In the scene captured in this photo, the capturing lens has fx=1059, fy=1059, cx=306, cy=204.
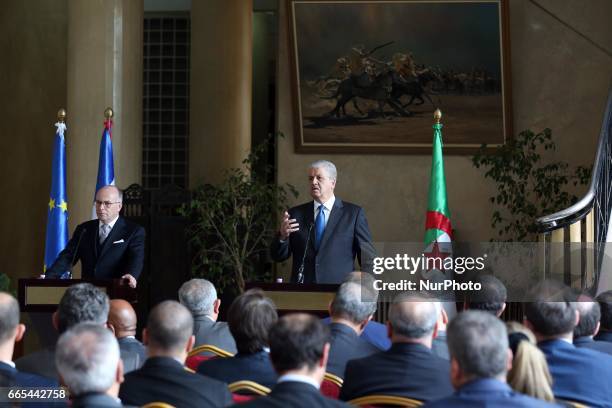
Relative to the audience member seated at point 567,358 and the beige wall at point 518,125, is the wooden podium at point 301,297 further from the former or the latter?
the beige wall at point 518,125

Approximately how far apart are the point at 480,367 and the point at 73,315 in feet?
6.41

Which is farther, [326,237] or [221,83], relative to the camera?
[221,83]

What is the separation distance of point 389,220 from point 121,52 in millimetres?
3642

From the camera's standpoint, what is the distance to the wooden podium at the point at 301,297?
6086mm

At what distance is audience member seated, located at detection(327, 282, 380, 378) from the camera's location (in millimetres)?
4352

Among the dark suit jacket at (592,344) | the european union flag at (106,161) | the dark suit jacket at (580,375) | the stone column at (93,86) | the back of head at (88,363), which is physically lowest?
the dark suit jacket at (580,375)

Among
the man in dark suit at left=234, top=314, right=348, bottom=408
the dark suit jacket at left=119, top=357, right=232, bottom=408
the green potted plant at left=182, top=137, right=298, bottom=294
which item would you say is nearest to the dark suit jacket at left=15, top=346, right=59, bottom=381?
the dark suit jacket at left=119, top=357, right=232, bottom=408

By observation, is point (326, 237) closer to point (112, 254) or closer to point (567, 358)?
point (112, 254)

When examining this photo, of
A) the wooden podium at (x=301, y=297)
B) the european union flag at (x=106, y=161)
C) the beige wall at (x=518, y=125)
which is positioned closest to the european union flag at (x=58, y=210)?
the european union flag at (x=106, y=161)

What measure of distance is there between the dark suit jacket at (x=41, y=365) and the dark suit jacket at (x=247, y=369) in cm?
69

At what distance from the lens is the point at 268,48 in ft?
45.5

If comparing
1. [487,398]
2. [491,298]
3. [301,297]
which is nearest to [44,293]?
[301,297]

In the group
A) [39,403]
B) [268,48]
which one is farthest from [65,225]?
[39,403]

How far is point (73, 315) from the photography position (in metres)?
4.34
